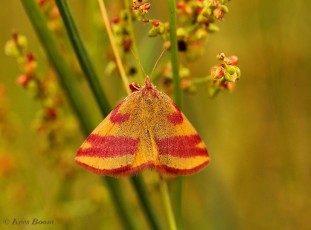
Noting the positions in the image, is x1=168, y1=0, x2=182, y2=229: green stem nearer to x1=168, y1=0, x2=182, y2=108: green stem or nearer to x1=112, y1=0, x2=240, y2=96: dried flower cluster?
x1=168, y1=0, x2=182, y2=108: green stem

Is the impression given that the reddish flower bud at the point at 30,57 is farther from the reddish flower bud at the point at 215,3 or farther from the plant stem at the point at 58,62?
the reddish flower bud at the point at 215,3

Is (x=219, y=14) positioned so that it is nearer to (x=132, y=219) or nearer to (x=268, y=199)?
(x=132, y=219)

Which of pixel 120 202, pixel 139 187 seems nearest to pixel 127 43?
pixel 139 187

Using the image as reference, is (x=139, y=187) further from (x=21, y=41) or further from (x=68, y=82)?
(x=21, y=41)

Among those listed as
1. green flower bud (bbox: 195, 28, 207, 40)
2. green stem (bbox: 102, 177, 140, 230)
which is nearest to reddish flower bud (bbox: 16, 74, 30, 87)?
green stem (bbox: 102, 177, 140, 230)

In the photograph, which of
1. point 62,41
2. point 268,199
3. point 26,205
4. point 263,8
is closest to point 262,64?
point 263,8

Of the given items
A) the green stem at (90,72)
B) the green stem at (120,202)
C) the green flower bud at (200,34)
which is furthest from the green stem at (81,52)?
the green flower bud at (200,34)

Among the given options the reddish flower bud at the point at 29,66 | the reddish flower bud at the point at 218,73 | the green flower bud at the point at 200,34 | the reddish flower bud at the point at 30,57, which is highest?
the reddish flower bud at the point at 30,57
